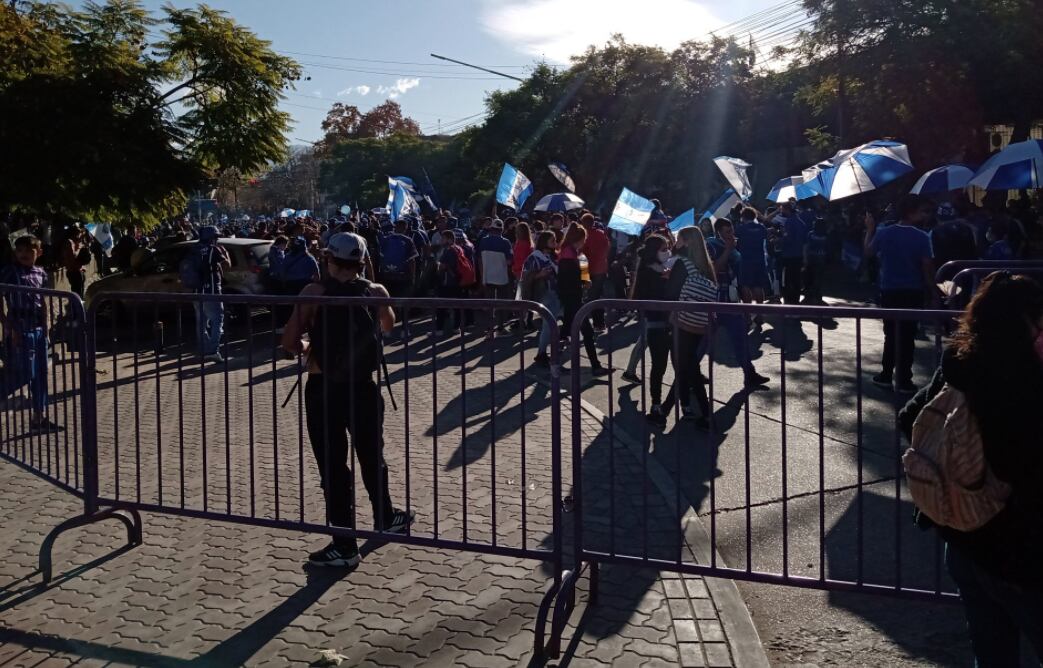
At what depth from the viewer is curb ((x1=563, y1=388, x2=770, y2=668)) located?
171 inches

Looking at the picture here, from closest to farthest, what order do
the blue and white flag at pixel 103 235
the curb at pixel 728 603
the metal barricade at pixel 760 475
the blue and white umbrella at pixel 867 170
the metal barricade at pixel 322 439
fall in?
the curb at pixel 728 603, the metal barricade at pixel 760 475, the metal barricade at pixel 322 439, the blue and white umbrella at pixel 867 170, the blue and white flag at pixel 103 235

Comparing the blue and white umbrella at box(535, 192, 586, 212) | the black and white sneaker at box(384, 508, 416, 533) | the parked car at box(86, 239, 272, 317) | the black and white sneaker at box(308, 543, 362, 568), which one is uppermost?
the blue and white umbrella at box(535, 192, 586, 212)

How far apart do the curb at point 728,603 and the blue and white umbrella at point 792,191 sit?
1235 cm

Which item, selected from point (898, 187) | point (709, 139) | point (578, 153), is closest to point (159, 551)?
point (898, 187)

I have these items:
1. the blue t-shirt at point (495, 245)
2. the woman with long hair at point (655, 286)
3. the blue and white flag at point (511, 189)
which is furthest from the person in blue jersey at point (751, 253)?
the blue and white flag at point (511, 189)

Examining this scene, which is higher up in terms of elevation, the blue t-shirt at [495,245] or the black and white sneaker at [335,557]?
the blue t-shirt at [495,245]

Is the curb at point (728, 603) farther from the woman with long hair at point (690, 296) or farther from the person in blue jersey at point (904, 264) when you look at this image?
the person in blue jersey at point (904, 264)

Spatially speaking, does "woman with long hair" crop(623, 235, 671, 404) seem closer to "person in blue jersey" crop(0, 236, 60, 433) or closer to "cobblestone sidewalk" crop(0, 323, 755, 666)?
"cobblestone sidewalk" crop(0, 323, 755, 666)

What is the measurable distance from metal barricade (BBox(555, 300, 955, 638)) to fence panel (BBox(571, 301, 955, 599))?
0.04 feet

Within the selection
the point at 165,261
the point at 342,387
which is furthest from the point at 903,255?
the point at 165,261

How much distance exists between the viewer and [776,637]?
4.61 m

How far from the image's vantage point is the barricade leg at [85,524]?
5395 mm

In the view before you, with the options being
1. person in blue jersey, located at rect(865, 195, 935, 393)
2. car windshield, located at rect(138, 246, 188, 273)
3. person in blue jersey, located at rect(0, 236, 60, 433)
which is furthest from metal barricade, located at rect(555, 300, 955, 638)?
car windshield, located at rect(138, 246, 188, 273)

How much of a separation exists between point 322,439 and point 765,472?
3.36 m
